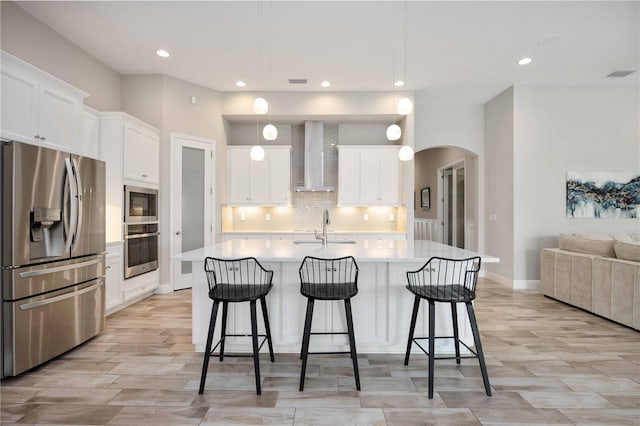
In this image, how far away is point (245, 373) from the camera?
266cm

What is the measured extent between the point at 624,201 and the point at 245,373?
6.10m

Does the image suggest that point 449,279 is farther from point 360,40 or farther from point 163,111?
point 163,111

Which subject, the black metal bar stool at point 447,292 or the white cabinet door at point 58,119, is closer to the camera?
the black metal bar stool at point 447,292

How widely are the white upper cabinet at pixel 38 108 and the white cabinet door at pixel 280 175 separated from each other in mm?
3061

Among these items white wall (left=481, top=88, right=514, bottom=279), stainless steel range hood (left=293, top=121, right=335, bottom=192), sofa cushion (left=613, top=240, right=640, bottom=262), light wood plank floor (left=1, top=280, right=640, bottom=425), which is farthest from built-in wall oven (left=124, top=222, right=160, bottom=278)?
sofa cushion (left=613, top=240, right=640, bottom=262)

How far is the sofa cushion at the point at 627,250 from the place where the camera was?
3.67 m

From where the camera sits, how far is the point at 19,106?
2.68 m

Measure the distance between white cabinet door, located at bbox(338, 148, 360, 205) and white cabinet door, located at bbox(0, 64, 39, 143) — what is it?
4.13 metres

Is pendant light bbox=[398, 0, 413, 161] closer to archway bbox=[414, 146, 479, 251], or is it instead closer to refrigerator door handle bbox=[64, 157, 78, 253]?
refrigerator door handle bbox=[64, 157, 78, 253]

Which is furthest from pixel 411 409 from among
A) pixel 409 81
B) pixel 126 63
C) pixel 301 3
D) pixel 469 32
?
pixel 126 63

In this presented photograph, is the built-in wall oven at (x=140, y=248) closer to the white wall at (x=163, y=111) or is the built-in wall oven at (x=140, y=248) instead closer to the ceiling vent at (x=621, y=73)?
the white wall at (x=163, y=111)

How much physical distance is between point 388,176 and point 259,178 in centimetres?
220

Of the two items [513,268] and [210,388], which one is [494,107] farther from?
[210,388]

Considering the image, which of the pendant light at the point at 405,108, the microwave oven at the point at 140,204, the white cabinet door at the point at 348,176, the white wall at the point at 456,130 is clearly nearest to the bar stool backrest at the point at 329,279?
the pendant light at the point at 405,108
